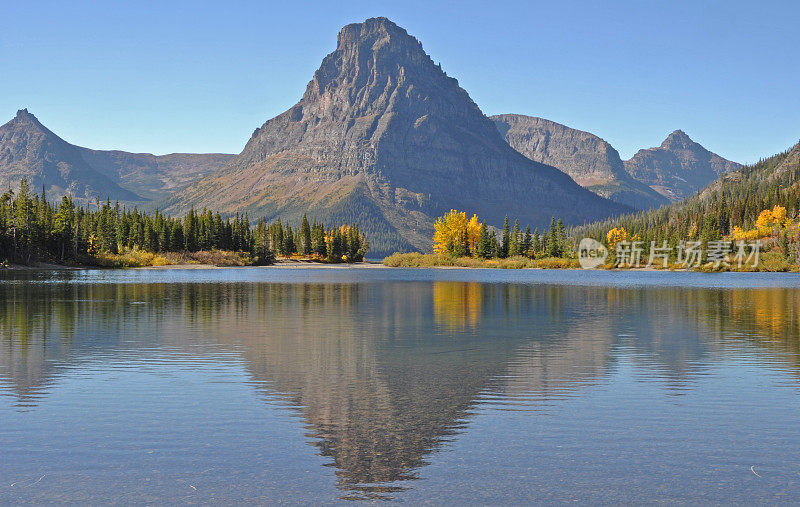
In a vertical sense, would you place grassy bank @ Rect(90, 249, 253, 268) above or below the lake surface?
above

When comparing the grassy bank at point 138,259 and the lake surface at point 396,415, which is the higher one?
the grassy bank at point 138,259

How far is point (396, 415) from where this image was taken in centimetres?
1638

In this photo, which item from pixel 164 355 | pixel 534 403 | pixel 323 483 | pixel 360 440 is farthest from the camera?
pixel 164 355

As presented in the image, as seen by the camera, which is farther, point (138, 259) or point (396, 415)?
point (138, 259)

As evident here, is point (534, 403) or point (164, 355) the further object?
point (164, 355)

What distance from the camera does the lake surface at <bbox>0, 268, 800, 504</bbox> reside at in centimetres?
1136

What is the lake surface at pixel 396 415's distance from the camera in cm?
1136

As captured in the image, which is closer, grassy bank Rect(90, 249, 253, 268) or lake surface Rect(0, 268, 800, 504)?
lake surface Rect(0, 268, 800, 504)

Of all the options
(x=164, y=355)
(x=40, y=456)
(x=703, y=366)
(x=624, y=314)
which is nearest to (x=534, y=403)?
(x=703, y=366)

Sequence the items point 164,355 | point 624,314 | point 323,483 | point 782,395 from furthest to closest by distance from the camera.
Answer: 1. point 624,314
2. point 164,355
3. point 782,395
4. point 323,483

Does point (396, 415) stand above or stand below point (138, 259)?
below

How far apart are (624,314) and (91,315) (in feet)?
124

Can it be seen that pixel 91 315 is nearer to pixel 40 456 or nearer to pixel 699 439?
pixel 40 456

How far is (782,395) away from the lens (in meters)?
19.4
